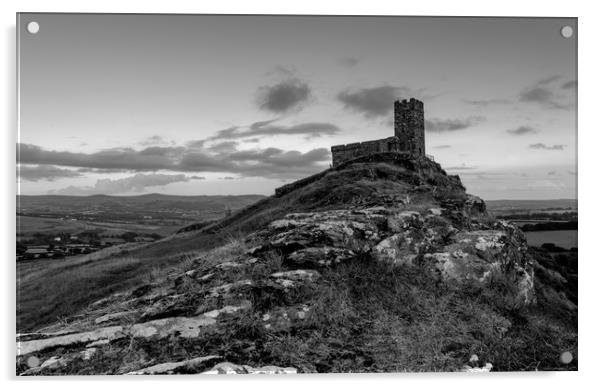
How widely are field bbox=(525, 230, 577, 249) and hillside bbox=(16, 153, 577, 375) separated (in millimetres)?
588

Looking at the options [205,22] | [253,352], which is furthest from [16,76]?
[253,352]

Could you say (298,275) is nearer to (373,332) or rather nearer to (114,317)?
(373,332)

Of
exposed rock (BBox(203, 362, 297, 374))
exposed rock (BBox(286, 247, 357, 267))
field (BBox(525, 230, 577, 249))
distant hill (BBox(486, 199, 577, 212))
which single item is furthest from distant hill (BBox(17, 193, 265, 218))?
field (BBox(525, 230, 577, 249))

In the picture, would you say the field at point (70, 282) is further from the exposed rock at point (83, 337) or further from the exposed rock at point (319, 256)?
the exposed rock at point (319, 256)

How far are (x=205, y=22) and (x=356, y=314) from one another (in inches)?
287

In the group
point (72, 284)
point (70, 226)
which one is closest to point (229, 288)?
point (70, 226)

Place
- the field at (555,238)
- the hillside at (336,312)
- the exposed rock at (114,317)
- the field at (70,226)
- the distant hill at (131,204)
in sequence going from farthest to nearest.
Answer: the distant hill at (131,204)
the field at (555,238)
the field at (70,226)
the exposed rock at (114,317)
the hillside at (336,312)

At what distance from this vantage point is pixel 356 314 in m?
6.88

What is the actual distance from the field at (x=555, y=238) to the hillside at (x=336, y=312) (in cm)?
59

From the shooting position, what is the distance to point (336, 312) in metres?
6.81

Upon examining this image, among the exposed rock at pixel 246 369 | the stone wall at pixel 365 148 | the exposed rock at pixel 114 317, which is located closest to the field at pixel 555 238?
the exposed rock at pixel 246 369

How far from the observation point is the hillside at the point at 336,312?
249 inches

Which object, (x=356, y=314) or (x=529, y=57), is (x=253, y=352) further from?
(x=529, y=57)

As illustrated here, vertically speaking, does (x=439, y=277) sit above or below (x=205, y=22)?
below
